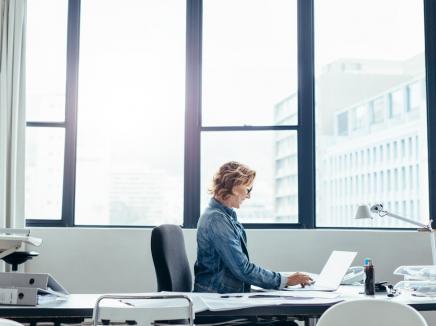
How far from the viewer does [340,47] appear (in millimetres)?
4789

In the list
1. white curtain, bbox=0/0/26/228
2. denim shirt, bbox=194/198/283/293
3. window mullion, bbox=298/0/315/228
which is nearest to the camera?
denim shirt, bbox=194/198/283/293

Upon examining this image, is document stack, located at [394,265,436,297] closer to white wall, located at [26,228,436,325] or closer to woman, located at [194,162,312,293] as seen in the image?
woman, located at [194,162,312,293]

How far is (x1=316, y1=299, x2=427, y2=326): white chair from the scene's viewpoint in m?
2.18

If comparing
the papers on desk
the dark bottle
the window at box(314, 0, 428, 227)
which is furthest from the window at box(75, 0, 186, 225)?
the dark bottle

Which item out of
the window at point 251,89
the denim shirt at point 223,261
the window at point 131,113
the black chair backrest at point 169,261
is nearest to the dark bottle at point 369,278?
the denim shirt at point 223,261

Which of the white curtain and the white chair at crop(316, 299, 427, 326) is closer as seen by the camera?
the white chair at crop(316, 299, 427, 326)

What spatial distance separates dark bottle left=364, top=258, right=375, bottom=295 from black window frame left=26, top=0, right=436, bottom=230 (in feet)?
5.40

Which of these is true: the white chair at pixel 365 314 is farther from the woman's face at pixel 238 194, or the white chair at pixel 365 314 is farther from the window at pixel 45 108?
the window at pixel 45 108

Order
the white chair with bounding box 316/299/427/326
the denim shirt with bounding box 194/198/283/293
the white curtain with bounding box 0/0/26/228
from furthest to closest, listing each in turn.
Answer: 1. the white curtain with bounding box 0/0/26/228
2. the denim shirt with bounding box 194/198/283/293
3. the white chair with bounding box 316/299/427/326

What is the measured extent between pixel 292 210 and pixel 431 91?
4.26ft

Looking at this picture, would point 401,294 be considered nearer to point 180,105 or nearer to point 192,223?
point 192,223

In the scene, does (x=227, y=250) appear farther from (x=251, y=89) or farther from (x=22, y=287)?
(x=251, y=89)

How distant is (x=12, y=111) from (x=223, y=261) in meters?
2.15

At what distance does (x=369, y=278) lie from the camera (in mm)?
2975
